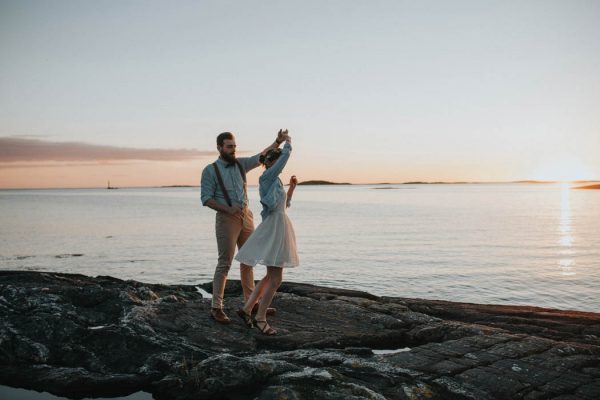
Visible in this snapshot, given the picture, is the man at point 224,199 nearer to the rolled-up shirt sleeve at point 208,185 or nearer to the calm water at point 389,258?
the rolled-up shirt sleeve at point 208,185

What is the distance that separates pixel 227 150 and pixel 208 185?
68cm

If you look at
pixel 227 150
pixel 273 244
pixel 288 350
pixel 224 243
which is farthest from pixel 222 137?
pixel 288 350

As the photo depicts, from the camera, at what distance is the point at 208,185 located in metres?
8.03

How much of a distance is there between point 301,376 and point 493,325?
4.96 metres

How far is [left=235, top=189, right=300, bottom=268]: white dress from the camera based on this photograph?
736 cm

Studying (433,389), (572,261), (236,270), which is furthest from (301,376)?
(572,261)

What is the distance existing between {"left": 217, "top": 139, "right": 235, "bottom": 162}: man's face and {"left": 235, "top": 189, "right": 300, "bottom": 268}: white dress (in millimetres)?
1324

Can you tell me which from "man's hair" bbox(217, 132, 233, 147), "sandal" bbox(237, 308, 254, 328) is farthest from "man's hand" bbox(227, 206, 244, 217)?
"sandal" bbox(237, 308, 254, 328)

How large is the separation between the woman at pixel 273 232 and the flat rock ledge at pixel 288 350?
123 centimetres

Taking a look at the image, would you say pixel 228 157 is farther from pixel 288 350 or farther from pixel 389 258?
pixel 389 258

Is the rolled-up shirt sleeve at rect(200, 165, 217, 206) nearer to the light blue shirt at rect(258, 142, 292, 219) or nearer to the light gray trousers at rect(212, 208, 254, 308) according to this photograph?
the light gray trousers at rect(212, 208, 254, 308)

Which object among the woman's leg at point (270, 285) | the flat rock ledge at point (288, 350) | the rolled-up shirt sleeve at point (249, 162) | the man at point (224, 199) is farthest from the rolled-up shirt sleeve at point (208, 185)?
the flat rock ledge at point (288, 350)

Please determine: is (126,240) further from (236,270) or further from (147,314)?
(147,314)

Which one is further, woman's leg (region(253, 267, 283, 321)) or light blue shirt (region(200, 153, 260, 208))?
light blue shirt (region(200, 153, 260, 208))
